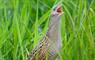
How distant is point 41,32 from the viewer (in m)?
2.29

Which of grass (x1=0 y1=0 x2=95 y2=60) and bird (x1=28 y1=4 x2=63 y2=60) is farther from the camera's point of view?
grass (x1=0 y1=0 x2=95 y2=60)

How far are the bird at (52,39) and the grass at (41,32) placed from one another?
5cm

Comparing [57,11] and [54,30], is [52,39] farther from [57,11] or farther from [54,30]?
[57,11]

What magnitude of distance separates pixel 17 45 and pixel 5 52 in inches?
4.1

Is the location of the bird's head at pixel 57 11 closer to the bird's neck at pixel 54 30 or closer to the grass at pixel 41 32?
the bird's neck at pixel 54 30

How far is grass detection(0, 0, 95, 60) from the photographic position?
1986 millimetres

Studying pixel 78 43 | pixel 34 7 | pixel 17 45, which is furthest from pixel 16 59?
pixel 34 7

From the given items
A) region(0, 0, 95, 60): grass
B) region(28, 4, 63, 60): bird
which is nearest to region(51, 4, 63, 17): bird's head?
region(28, 4, 63, 60): bird

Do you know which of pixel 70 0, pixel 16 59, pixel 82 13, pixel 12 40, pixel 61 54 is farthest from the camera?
pixel 70 0

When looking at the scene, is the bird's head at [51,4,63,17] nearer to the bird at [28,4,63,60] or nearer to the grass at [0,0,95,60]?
the bird at [28,4,63,60]

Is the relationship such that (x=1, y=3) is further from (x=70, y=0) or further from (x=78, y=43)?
(x=78, y=43)

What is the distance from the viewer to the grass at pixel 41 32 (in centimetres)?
199

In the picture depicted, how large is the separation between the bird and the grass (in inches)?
2.0

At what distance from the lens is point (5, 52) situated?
2266mm
